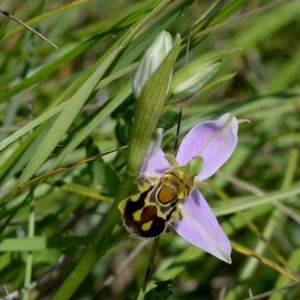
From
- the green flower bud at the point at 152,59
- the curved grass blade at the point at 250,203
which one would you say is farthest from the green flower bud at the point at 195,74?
the curved grass blade at the point at 250,203

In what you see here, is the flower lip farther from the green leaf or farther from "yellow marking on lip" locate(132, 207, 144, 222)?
the green leaf

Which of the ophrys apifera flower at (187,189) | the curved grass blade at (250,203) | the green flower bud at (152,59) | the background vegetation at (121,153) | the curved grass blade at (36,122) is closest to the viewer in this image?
the green flower bud at (152,59)

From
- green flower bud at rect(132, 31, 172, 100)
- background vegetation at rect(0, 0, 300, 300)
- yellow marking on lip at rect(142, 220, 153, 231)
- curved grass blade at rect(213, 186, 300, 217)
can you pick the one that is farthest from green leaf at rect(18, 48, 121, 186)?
curved grass blade at rect(213, 186, 300, 217)

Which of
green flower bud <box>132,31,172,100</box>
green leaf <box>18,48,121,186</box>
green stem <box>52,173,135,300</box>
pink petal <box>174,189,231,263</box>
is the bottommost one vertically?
pink petal <box>174,189,231,263</box>

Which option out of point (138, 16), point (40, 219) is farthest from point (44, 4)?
point (40, 219)

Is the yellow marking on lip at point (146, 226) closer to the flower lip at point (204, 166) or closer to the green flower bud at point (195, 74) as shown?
the flower lip at point (204, 166)

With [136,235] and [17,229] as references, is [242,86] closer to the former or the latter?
[17,229]

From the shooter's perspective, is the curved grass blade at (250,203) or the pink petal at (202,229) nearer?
the pink petal at (202,229)
